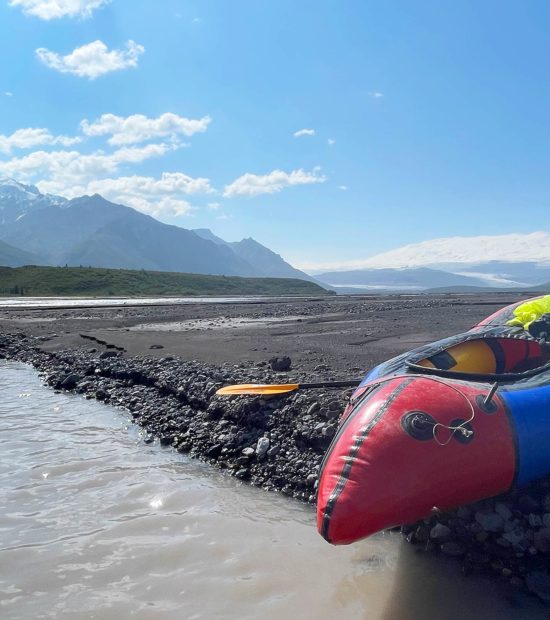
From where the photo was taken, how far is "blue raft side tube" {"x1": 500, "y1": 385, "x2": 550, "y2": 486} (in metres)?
4.88

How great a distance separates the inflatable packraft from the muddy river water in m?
0.74

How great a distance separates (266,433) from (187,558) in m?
2.78

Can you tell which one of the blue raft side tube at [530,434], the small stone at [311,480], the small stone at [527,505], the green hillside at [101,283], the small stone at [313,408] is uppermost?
the green hillside at [101,283]

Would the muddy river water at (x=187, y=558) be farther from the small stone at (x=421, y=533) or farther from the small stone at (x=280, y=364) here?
the small stone at (x=280, y=364)

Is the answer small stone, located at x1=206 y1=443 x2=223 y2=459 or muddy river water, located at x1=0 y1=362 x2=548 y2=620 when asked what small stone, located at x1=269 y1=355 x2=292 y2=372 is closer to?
small stone, located at x1=206 y1=443 x2=223 y2=459

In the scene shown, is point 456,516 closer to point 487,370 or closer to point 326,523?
point 326,523

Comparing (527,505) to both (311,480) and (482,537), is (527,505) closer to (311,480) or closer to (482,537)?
(482,537)

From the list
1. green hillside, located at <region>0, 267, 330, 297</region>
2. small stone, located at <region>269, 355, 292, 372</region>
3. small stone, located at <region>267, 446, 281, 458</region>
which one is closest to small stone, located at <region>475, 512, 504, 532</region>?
small stone, located at <region>267, 446, 281, 458</region>

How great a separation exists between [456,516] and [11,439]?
7.08 m

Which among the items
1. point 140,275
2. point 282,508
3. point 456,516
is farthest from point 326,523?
point 140,275

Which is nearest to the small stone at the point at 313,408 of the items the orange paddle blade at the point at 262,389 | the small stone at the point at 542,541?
the orange paddle blade at the point at 262,389

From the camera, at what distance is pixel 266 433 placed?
308 inches

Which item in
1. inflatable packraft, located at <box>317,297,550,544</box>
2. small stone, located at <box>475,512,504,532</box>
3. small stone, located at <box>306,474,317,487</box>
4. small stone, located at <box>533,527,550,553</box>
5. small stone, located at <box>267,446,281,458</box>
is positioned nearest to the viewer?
inflatable packraft, located at <box>317,297,550,544</box>

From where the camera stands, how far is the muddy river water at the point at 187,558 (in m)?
4.43
